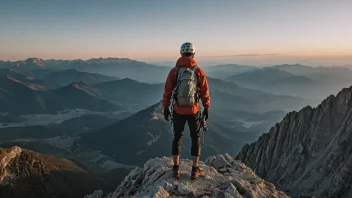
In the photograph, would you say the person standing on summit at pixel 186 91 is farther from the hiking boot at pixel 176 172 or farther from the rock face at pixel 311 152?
the rock face at pixel 311 152

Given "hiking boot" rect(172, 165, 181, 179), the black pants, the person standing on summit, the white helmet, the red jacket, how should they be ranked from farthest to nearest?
"hiking boot" rect(172, 165, 181, 179) < the black pants < the white helmet < the red jacket < the person standing on summit

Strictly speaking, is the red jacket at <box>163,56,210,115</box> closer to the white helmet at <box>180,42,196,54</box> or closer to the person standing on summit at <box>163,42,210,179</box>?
the person standing on summit at <box>163,42,210,179</box>

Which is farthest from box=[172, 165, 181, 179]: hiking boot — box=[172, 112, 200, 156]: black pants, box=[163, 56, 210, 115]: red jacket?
box=[163, 56, 210, 115]: red jacket

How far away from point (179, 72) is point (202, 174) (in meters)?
8.00

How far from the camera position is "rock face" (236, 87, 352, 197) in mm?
56875

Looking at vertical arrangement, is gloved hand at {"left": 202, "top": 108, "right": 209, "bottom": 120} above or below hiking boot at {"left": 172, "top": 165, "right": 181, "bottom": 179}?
above

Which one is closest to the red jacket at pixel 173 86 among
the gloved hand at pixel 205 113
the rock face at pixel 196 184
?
the gloved hand at pixel 205 113

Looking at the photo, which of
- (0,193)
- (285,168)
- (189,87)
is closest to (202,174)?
(189,87)

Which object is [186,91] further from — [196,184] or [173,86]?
[196,184]

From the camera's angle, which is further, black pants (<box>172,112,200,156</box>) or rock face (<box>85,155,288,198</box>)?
black pants (<box>172,112,200,156</box>)

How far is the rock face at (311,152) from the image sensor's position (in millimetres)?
56875

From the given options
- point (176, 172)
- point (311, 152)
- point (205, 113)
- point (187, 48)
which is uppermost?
point (187, 48)

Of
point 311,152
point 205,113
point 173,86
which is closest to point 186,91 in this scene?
point 173,86

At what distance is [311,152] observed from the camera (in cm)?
7312
